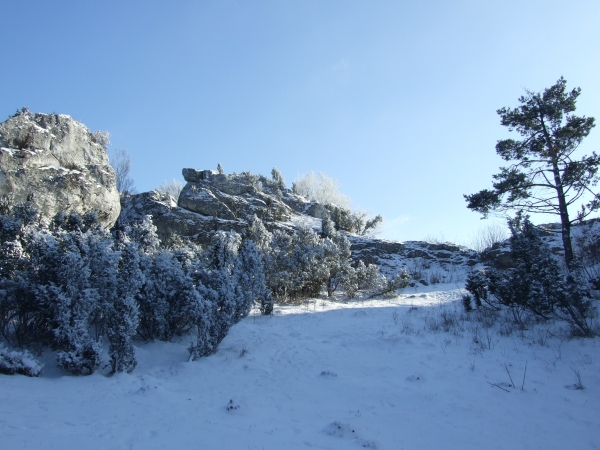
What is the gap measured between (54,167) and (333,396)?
40.8ft

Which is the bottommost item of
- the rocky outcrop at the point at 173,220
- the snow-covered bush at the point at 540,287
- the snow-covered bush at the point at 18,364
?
the snow-covered bush at the point at 18,364

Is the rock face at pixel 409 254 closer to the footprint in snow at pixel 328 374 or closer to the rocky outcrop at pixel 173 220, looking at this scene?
the rocky outcrop at pixel 173 220

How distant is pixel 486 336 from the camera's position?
8.67 m

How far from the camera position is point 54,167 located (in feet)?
41.4

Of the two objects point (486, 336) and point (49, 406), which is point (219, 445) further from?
point (486, 336)

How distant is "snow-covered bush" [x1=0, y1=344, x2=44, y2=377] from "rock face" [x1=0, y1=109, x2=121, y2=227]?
221 inches

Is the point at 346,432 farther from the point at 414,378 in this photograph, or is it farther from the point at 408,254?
the point at 408,254

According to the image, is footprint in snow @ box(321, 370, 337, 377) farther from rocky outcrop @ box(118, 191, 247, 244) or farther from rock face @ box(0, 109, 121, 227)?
rocky outcrop @ box(118, 191, 247, 244)

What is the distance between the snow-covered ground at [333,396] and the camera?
178 inches

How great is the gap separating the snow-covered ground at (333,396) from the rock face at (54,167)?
23.4 feet

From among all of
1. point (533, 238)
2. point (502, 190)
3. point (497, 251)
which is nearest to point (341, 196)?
point (497, 251)

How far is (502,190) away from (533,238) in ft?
13.4

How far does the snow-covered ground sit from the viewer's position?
4.52 meters

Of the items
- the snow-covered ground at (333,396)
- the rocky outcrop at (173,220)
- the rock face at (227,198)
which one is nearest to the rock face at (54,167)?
the rocky outcrop at (173,220)
